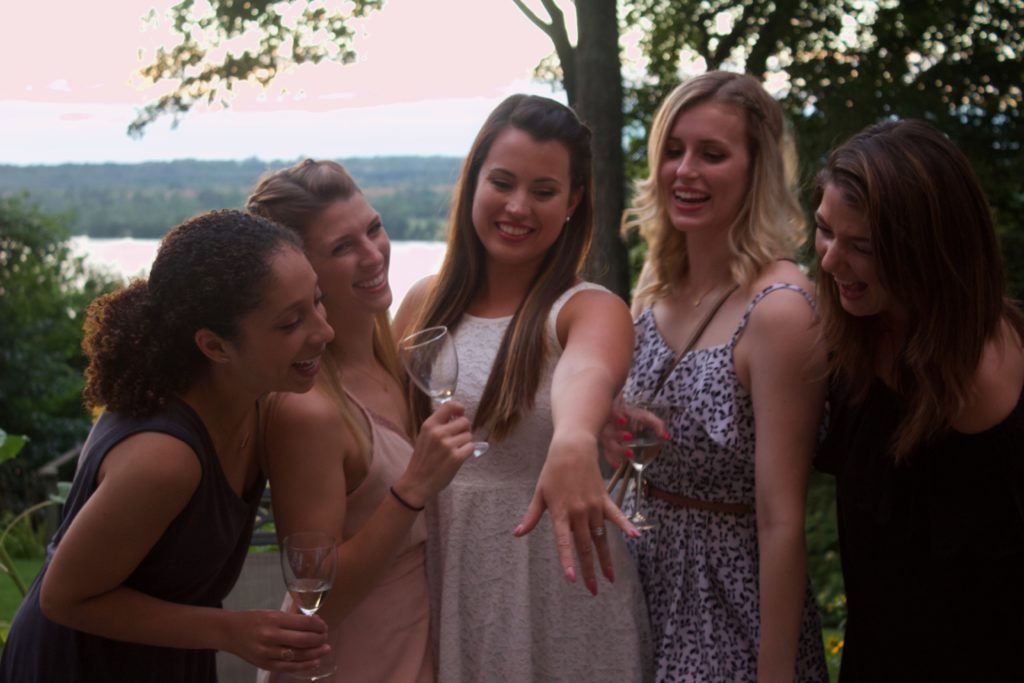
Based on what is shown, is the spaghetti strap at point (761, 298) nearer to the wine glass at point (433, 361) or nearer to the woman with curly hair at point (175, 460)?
the wine glass at point (433, 361)

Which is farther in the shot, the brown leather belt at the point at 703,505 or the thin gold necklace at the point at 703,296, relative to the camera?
the thin gold necklace at the point at 703,296

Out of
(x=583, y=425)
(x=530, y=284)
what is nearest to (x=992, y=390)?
(x=583, y=425)

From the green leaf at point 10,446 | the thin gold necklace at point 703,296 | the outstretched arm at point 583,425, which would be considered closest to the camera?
the outstretched arm at point 583,425

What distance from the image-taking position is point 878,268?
2.45 m

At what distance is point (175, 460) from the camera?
2.26 m

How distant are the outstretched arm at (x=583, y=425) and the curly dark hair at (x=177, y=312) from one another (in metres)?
0.71

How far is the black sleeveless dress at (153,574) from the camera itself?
230 centimetres

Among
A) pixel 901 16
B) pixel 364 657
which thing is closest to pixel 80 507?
pixel 364 657

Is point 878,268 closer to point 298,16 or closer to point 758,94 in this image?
point 758,94

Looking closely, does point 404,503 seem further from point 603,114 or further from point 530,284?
point 603,114

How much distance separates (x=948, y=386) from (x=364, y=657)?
1495 mm

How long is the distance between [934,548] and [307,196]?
170cm

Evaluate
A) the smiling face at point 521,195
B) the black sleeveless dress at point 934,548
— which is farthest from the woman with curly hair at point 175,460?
the black sleeveless dress at point 934,548

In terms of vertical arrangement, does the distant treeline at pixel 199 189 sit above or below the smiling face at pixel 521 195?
below
